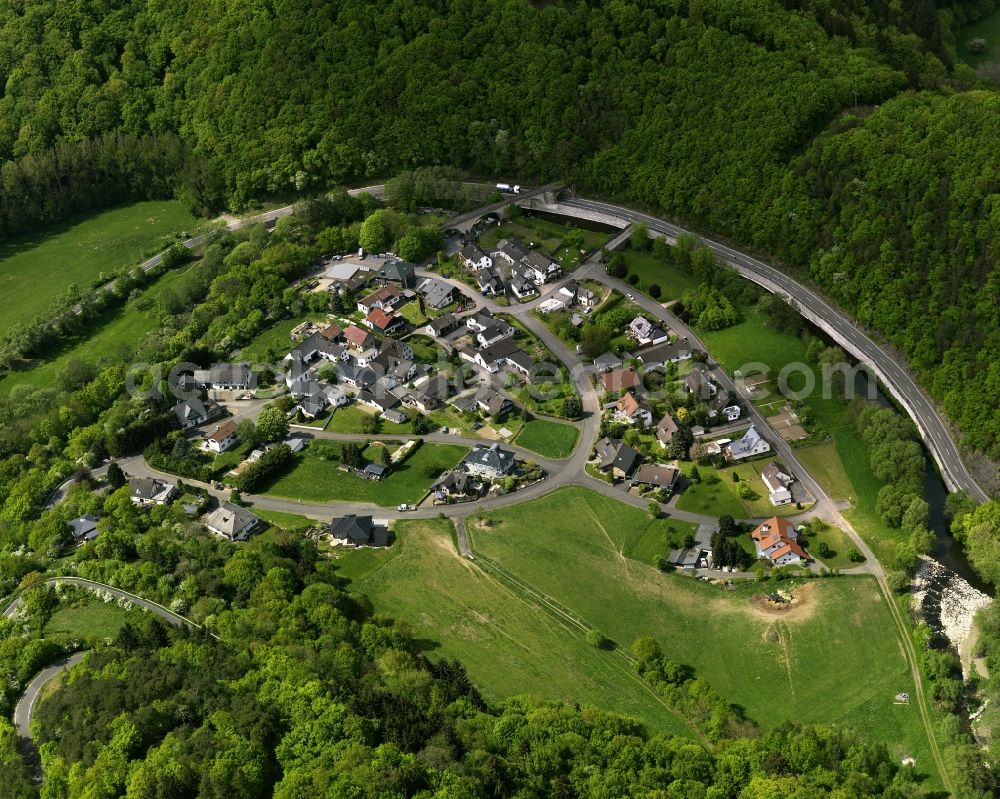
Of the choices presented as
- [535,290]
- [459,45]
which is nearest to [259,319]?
[535,290]

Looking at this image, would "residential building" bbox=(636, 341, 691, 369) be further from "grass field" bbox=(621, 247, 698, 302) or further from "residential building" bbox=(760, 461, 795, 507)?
"residential building" bbox=(760, 461, 795, 507)

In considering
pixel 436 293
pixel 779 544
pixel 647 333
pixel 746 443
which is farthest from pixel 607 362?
pixel 779 544

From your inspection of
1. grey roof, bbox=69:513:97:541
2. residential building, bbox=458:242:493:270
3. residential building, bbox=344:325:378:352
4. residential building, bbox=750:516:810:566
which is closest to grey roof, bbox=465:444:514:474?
residential building, bbox=344:325:378:352

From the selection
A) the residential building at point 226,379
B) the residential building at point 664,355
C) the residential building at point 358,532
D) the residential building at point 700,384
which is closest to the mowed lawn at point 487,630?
the residential building at point 358,532

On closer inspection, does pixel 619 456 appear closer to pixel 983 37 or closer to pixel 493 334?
pixel 493 334

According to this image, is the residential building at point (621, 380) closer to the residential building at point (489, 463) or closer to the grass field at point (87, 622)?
the residential building at point (489, 463)

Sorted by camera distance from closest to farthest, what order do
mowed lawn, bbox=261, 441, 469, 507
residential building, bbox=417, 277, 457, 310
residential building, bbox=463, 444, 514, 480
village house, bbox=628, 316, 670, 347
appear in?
A: 1. mowed lawn, bbox=261, 441, 469, 507
2. residential building, bbox=463, 444, 514, 480
3. village house, bbox=628, 316, 670, 347
4. residential building, bbox=417, 277, 457, 310

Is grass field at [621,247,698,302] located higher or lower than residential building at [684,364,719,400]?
higher

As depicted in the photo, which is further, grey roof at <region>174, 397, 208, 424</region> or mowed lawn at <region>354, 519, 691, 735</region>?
grey roof at <region>174, 397, 208, 424</region>

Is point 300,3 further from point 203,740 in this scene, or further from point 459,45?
point 203,740
